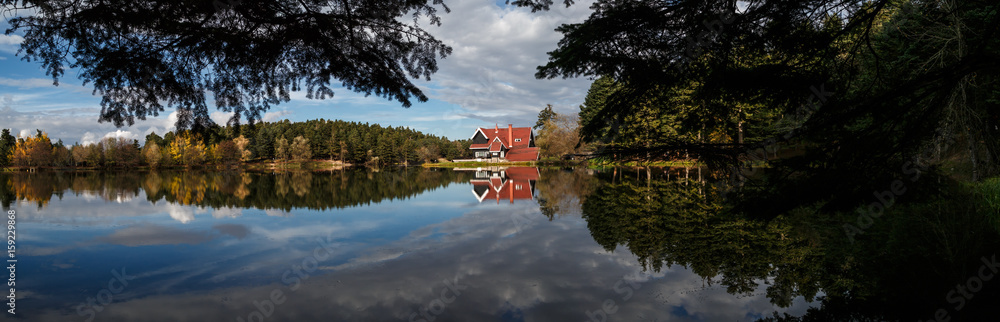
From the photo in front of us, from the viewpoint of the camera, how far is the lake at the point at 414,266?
5.75m

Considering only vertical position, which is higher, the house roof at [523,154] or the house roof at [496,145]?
the house roof at [496,145]

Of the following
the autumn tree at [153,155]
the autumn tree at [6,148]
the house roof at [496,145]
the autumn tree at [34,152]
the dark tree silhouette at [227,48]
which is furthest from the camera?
the house roof at [496,145]

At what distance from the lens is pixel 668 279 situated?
676cm

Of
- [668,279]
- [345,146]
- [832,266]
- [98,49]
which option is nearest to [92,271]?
[98,49]

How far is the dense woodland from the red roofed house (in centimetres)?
963

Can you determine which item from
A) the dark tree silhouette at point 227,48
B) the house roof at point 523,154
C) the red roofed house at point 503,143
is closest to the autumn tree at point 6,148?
the red roofed house at point 503,143

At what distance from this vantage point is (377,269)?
775 cm

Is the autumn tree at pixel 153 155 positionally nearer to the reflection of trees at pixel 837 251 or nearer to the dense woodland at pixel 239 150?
the dense woodland at pixel 239 150

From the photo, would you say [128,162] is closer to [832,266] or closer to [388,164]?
[388,164]

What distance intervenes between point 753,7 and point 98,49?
6.31 metres

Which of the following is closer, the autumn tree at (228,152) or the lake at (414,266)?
the lake at (414,266)

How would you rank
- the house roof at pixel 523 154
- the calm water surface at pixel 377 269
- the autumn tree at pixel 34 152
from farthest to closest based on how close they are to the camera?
1. the house roof at pixel 523 154
2. the autumn tree at pixel 34 152
3. the calm water surface at pixel 377 269

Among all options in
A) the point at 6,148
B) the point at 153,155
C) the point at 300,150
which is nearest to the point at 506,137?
the point at 300,150

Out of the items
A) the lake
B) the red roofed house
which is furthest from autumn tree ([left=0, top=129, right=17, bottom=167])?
the lake
